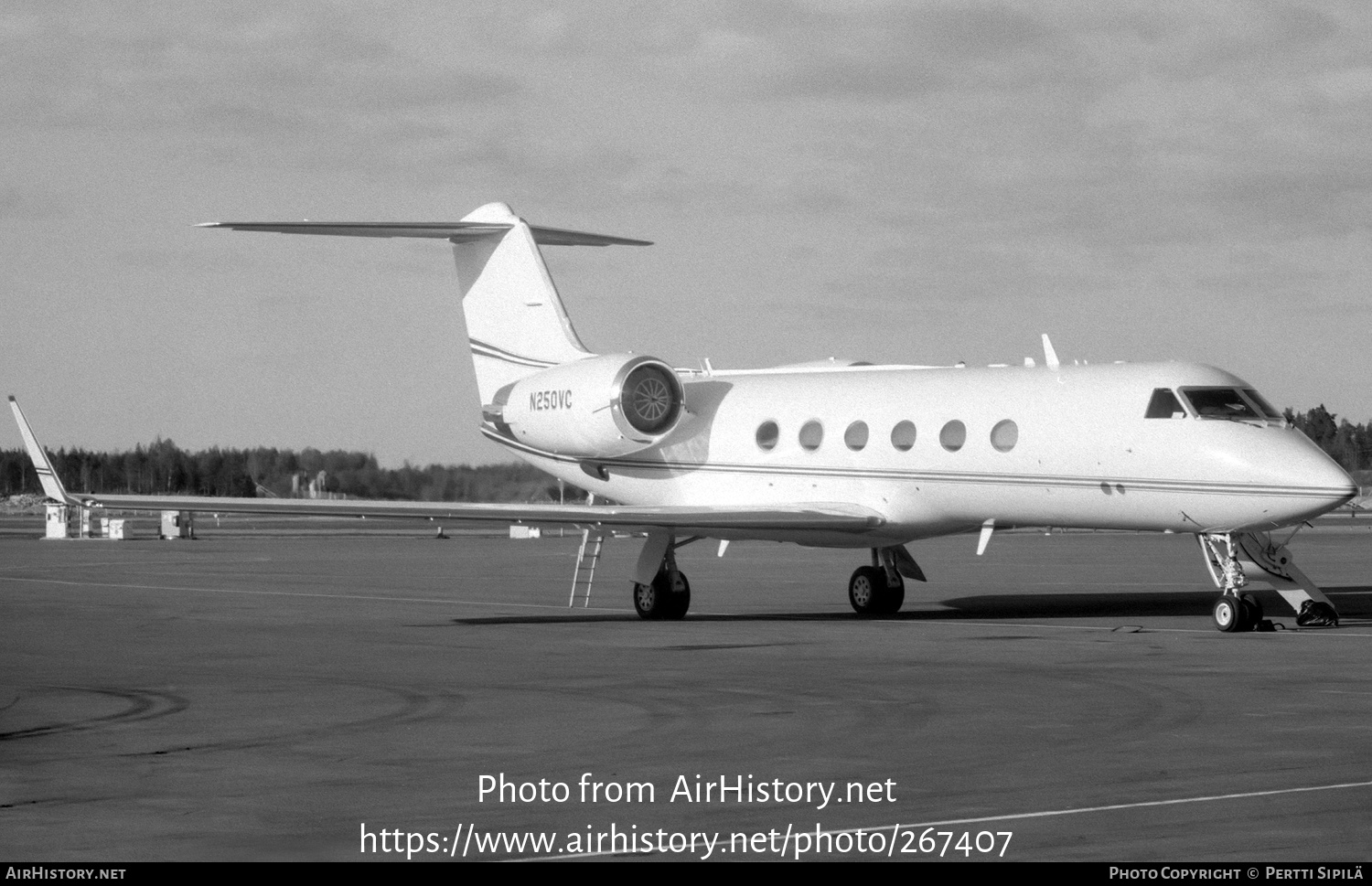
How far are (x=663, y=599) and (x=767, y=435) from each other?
9.73 feet

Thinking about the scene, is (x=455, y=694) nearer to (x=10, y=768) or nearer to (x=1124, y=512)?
(x=10, y=768)

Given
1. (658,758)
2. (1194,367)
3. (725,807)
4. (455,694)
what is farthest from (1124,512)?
(725,807)

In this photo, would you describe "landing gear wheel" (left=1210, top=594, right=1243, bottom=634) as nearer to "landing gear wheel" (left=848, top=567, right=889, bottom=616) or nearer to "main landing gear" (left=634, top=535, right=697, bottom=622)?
"landing gear wheel" (left=848, top=567, right=889, bottom=616)

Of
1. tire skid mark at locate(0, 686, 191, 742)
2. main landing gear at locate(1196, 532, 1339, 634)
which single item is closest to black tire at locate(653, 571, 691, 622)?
main landing gear at locate(1196, 532, 1339, 634)

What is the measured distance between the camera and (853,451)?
22234 millimetres

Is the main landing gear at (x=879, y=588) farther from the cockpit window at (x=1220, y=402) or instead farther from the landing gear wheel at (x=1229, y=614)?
the landing gear wheel at (x=1229, y=614)

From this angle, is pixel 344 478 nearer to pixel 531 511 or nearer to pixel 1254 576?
pixel 531 511

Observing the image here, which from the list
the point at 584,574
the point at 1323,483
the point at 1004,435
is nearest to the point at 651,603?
the point at 1004,435

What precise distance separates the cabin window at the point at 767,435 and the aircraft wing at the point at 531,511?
1622 mm

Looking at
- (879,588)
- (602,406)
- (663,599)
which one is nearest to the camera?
(663,599)

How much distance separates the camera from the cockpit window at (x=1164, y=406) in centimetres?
1955

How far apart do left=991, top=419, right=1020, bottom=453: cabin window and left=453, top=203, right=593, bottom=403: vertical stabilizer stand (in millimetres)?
6904

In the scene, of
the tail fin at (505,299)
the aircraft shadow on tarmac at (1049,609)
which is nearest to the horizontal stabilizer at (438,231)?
the tail fin at (505,299)
